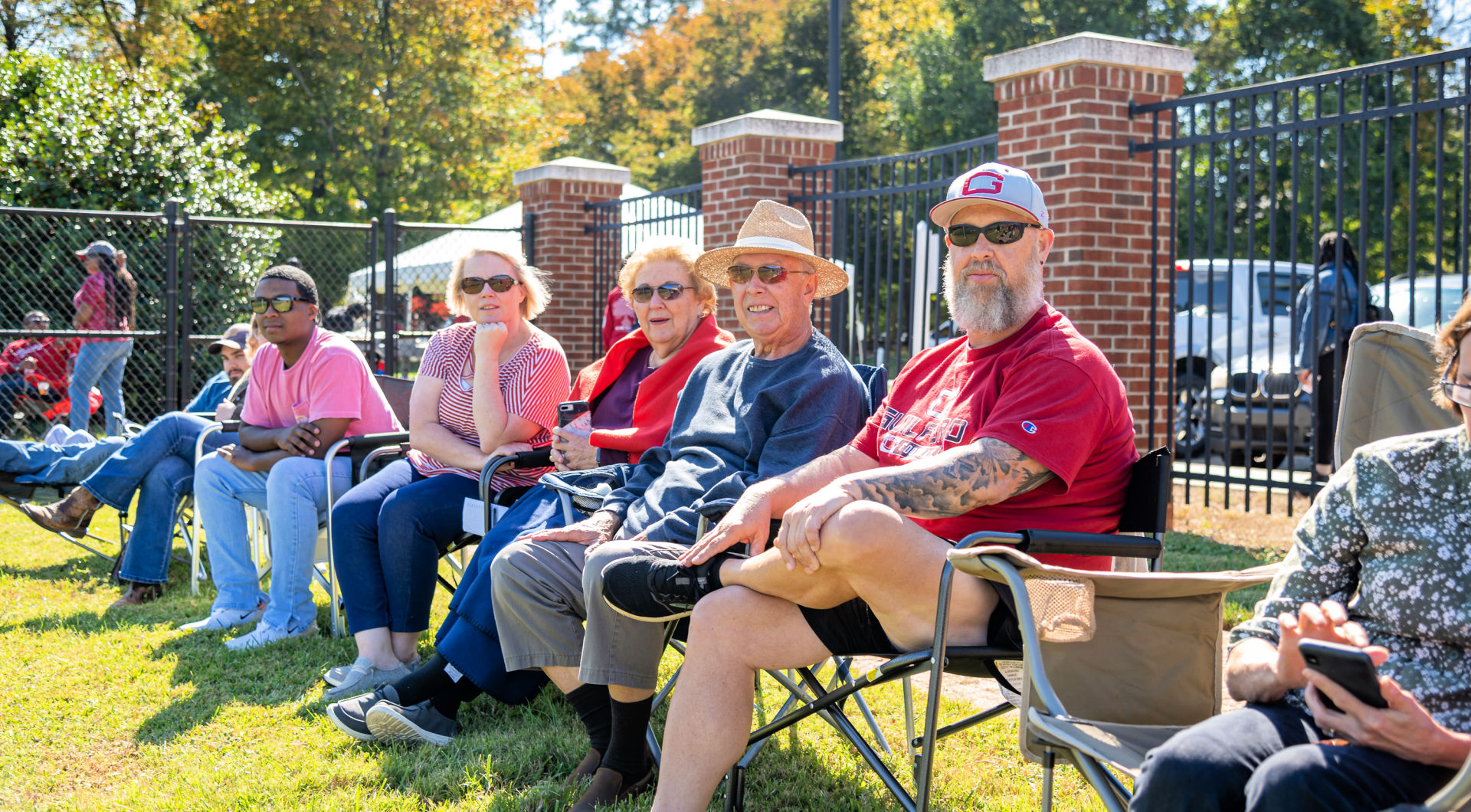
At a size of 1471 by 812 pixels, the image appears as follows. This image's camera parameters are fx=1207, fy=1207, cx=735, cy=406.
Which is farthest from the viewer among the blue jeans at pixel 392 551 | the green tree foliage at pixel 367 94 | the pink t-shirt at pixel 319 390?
the green tree foliage at pixel 367 94

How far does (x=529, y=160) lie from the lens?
20.6 metres

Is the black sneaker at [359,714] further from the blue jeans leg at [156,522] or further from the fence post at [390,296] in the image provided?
the fence post at [390,296]

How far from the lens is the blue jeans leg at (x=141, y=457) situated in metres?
5.57

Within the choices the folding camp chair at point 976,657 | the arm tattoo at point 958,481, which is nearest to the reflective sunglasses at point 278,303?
the folding camp chair at point 976,657

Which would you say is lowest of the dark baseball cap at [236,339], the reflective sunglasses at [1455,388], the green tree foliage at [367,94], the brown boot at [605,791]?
the brown boot at [605,791]

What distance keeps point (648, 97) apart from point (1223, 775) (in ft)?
97.0

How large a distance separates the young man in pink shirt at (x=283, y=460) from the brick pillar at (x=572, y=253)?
5860mm

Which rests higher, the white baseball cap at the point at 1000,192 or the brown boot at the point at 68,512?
the white baseball cap at the point at 1000,192

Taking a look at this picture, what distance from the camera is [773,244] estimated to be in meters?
3.31

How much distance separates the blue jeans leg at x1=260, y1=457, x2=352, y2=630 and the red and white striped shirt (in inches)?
20.1

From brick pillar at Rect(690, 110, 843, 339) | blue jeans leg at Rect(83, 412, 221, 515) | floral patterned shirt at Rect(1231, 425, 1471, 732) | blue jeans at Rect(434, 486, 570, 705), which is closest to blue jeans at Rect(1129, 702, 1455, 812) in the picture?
floral patterned shirt at Rect(1231, 425, 1471, 732)

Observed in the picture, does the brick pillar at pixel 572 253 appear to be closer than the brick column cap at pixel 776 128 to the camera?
No

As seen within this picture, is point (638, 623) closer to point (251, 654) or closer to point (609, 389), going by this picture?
point (609, 389)

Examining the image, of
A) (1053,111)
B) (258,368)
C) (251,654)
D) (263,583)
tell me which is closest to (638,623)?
(251,654)
